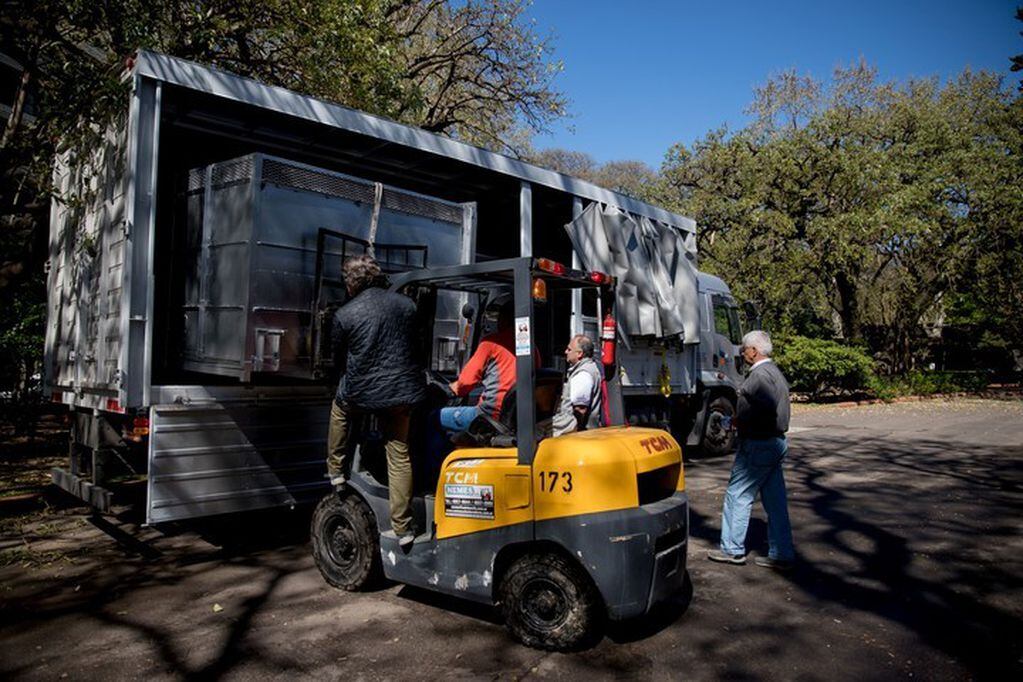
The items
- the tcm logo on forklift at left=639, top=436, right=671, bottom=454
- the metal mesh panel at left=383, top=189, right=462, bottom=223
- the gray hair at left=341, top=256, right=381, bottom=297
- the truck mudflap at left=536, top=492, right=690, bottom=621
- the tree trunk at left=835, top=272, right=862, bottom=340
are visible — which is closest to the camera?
the truck mudflap at left=536, top=492, right=690, bottom=621

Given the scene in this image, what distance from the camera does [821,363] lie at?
20016mm

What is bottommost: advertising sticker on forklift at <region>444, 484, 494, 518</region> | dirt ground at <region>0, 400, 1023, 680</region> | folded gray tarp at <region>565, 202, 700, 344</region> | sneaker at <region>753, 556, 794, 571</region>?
dirt ground at <region>0, 400, 1023, 680</region>

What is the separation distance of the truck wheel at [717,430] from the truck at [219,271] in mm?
4136

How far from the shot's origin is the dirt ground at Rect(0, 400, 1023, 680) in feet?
12.2

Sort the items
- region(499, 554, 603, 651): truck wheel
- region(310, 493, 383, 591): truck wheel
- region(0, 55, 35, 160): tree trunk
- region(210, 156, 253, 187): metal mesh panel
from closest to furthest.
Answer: region(499, 554, 603, 651): truck wheel, region(310, 493, 383, 591): truck wheel, region(210, 156, 253, 187): metal mesh panel, region(0, 55, 35, 160): tree trunk

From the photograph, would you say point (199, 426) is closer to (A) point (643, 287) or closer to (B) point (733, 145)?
(A) point (643, 287)

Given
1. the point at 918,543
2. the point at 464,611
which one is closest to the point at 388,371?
the point at 464,611

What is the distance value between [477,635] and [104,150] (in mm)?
5038

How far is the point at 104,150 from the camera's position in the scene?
594cm

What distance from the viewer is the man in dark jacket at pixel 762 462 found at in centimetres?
518

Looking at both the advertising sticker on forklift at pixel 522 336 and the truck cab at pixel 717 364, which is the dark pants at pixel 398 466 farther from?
the truck cab at pixel 717 364

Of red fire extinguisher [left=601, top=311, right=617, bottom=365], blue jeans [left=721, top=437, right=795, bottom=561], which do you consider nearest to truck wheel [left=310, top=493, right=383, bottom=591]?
red fire extinguisher [left=601, top=311, right=617, bottom=365]

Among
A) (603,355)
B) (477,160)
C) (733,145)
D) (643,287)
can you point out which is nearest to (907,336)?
(733,145)

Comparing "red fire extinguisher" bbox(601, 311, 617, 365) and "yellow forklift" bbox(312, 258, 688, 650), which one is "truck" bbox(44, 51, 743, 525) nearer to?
"red fire extinguisher" bbox(601, 311, 617, 365)
